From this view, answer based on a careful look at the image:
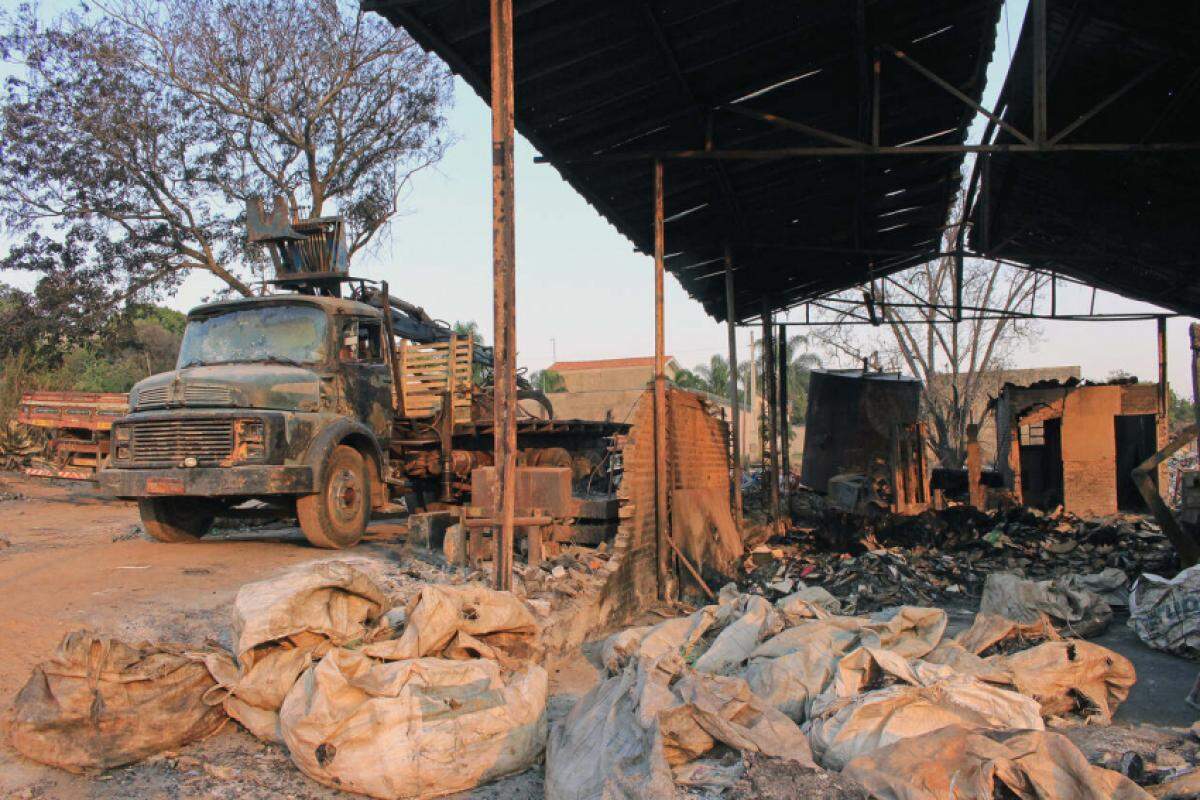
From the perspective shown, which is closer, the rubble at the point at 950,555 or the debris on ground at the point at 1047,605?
the debris on ground at the point at 1047,605

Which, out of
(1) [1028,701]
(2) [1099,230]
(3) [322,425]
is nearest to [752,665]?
(1) [1028,701]

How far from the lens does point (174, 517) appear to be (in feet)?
30.4

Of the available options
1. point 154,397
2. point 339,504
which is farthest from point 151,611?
point 154,397

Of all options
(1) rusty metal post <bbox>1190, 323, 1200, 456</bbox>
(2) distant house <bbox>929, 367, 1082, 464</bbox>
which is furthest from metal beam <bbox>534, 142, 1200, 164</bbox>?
(2) distant house <bbox>929, 367, 1082, 464</bbox>

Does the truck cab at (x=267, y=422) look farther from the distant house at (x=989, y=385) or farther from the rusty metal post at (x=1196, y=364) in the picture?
the distant house at (x=989, y=385)

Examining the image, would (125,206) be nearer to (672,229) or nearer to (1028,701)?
(672,229)

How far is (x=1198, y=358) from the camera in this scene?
8820 mm

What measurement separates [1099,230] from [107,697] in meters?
12.4

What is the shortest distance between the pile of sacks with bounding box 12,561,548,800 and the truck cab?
394 centimetres

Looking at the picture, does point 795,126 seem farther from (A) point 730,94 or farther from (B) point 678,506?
(B) point 678,506

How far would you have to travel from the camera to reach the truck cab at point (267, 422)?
8133mm

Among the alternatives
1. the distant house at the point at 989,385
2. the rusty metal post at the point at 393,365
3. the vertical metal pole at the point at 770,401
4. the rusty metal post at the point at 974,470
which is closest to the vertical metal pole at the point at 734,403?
the vertical metal pole at the point at 770,401

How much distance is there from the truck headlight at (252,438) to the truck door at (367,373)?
121 cm

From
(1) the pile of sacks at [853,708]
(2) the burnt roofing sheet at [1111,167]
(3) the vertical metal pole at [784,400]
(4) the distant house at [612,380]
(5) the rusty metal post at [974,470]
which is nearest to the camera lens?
(1) the pile of sacks at [853,708]
